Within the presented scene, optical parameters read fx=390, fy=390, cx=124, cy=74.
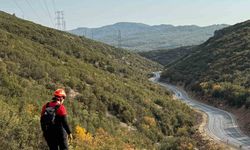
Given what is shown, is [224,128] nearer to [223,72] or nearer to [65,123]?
[223,72]

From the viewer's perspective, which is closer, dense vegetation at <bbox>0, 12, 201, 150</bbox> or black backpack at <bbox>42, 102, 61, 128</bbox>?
black backpack at <bbox>42, 102, 61, 128</bbox>

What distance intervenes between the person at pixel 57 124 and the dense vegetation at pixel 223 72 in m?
57.2

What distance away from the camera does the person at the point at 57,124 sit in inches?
376

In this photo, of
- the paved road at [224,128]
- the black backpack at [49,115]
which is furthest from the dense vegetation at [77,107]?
the paved road at [224,128]

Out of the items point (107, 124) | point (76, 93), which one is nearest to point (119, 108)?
point (76, 93)

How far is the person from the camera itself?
9.55 m

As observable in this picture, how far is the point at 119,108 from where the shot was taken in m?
33.2

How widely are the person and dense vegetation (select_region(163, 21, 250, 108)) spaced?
188 ft

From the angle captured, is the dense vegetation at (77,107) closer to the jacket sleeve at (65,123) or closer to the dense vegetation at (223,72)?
the jacket sleeve at (65,123)

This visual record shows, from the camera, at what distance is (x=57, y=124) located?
31.7 ft

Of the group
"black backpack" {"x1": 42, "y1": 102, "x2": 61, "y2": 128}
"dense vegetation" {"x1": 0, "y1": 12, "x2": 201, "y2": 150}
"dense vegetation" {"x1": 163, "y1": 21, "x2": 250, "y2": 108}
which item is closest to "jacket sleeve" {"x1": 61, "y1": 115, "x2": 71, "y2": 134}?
"black backpack" {"x1": 42, "y1": 102, "x2": 61, "y2": 128}

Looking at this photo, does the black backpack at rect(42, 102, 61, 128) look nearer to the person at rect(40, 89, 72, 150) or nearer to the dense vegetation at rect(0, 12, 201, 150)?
the person at rect(40, 89, 72, 150)

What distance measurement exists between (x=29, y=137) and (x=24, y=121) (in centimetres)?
128

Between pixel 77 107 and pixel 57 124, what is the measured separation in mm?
17007
